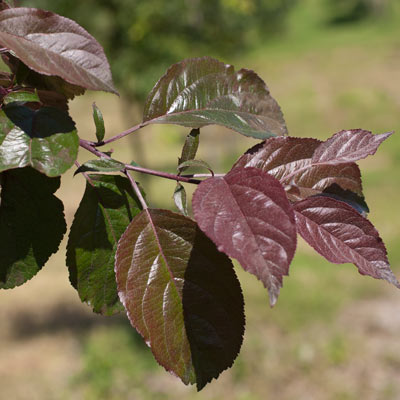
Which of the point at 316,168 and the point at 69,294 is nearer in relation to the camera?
the point at 316,168

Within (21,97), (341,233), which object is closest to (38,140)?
(21,97)

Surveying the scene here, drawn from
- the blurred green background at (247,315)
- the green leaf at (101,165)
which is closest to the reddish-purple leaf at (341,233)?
the green leaf at (101,165)

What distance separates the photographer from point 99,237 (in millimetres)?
589

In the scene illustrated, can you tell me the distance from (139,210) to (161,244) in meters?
0.07

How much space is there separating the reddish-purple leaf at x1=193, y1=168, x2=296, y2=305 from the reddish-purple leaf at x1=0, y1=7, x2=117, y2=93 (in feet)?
0.44

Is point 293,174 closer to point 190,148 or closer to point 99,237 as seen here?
point 190,148

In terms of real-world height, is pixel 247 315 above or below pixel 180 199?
below

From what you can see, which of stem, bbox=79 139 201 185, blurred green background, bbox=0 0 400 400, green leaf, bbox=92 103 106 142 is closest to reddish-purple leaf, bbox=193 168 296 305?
stem, bbox=79 139 201 185

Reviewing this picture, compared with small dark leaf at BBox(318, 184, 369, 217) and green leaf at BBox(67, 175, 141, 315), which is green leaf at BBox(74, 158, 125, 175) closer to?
green leaf at BBox(67, 175, 141, 315)

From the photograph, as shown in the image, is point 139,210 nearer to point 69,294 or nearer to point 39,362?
point 39,362

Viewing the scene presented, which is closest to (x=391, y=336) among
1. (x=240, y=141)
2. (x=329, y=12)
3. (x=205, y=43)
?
(x=205, y=43)

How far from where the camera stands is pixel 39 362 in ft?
15.2

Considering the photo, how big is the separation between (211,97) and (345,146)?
164 mm

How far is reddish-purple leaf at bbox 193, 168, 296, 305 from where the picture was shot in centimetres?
44
